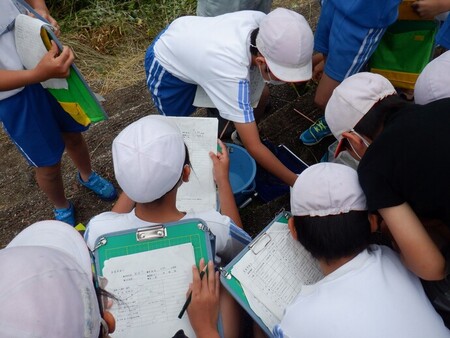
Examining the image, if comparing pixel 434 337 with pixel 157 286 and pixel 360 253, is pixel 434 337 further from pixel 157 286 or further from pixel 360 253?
pixel 157 286

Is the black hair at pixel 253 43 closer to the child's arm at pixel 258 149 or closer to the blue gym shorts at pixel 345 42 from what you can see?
the child's arm at pixel 258 149

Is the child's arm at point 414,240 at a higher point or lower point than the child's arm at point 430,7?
lower

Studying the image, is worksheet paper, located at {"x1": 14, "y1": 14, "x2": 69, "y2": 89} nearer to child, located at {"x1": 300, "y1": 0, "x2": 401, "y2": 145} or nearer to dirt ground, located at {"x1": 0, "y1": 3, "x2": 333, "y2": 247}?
dirt ground, located at {"x1": 0, "y1": 3, "x2": 333, "y2": 247}

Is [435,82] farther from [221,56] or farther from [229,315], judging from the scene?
[229,315]

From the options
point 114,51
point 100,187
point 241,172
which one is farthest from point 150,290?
point 114,51

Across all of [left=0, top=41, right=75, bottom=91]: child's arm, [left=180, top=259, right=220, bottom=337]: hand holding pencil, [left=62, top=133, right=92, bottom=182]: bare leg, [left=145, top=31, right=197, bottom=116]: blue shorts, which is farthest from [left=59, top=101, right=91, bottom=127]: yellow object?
[left=180, top=259, right=220, bottom=337]: hand holding pencil

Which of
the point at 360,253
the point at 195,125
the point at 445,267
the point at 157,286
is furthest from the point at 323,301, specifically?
the point at 195,125

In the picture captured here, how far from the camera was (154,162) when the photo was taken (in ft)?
5.16

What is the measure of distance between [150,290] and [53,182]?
1368mm

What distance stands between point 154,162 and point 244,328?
1.03 meters

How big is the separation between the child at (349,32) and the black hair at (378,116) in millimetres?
677

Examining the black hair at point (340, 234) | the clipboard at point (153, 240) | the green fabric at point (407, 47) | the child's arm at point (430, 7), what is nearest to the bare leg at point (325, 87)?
the green fabric at point (407, 47)

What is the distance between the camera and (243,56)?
87.5 inches

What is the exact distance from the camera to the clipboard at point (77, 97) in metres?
2.15
